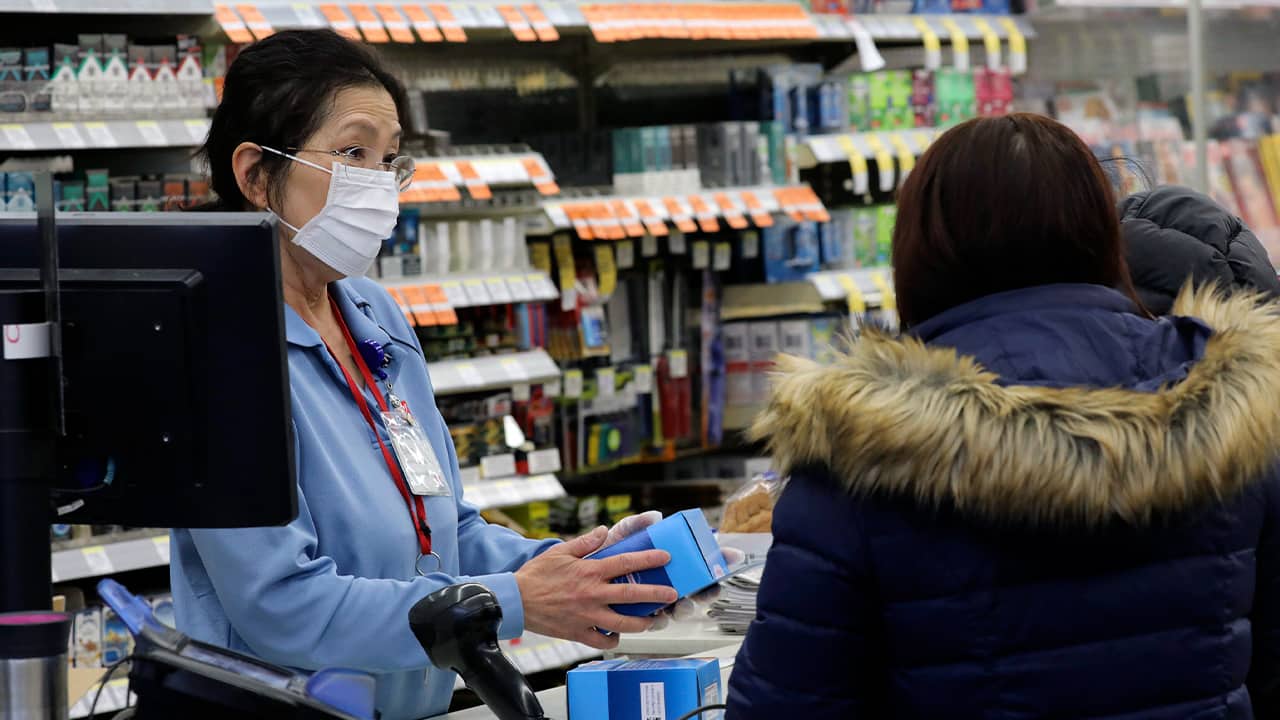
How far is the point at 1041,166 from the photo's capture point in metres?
1.56

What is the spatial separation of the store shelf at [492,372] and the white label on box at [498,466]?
23 cm

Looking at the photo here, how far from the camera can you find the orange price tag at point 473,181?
444 centimetres

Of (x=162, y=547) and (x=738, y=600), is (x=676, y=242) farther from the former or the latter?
(x=738, y=600)

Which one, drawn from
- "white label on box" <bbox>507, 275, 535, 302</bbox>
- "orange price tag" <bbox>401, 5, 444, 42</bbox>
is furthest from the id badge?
"orange price tag" <bbox>401, 5, 444, 42</bbox>

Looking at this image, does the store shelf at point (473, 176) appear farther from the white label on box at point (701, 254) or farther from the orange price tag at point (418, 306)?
the white label on box at point (701, 254)

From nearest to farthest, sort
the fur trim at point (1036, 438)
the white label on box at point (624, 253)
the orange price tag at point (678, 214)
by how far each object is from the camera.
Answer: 1. the fur trim at point (1036, 438)
2. the orange price tag at point (678, 214)
3. the white label on box at point (624, 253)

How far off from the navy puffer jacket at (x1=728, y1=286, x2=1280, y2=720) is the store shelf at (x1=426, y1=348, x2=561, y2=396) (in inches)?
119

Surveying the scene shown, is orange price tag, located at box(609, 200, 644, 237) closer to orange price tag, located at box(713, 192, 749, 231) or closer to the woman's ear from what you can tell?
orange price tag, located at box(713, 192, 749, 231)

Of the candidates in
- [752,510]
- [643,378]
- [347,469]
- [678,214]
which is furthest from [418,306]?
[347,469]

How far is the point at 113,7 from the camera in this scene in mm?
4035

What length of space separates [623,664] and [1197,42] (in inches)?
208

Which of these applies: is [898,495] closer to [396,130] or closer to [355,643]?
[355,643]

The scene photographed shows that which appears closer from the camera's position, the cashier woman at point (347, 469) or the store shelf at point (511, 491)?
the cashier woman at point (347, 469)

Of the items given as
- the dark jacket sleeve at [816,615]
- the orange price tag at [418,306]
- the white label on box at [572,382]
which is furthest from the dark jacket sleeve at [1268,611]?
the white label on box at [572,382]
